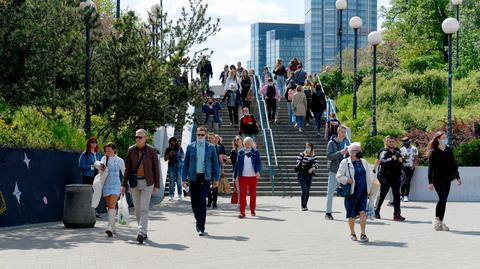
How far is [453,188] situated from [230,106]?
1021cm

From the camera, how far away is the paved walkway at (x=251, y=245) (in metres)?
11.5

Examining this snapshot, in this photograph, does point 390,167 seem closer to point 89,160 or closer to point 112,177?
point 89,160

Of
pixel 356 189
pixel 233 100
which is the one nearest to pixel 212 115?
pixel 233 100

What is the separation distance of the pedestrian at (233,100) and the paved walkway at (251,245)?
14.6 meters

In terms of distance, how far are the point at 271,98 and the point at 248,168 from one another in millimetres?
14945

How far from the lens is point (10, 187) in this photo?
54.8 feet

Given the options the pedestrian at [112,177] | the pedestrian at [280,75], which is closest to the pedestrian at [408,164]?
the pedestrian at [112,177]

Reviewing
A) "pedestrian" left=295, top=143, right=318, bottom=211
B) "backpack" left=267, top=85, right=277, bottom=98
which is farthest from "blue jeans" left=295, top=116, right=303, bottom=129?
"pedestrian" left=295, top=143, right=318, bottom=211

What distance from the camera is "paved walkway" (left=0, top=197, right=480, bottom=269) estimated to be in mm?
11523

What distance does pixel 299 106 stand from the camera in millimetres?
33312

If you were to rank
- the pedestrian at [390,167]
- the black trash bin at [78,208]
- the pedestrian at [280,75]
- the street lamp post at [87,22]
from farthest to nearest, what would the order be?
1. the pedestrian at [280,75]
2. the street lamp post at [87,22]
3. the pedestrian at [390,167]
4. the black trash bin at [78,208]

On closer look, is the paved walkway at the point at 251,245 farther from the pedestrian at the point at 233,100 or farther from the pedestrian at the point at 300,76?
the pedestrian at the point at 300,76

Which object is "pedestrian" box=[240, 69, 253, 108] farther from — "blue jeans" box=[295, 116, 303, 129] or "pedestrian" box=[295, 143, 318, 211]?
"pedestrian" box=[295, 143, 318, 211]

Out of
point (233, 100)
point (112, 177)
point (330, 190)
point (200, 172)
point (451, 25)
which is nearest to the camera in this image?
point (200, 172)
